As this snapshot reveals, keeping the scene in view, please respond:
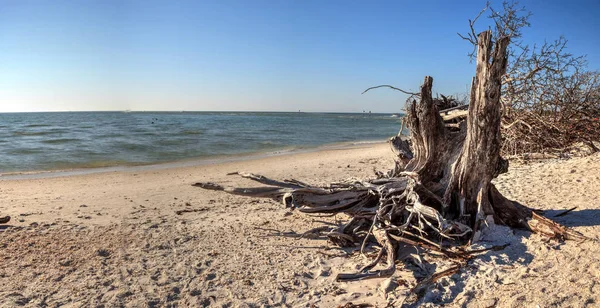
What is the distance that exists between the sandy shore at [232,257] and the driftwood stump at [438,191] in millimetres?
297

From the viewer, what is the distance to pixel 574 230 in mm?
4238

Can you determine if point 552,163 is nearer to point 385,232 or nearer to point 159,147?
point 385,232

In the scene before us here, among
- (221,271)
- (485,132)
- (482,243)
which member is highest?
(485,132)

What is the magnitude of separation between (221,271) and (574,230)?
4168mm

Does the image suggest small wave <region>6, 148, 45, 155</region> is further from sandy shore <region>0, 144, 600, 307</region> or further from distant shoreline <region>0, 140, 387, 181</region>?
sandy shore <region>0, 144, 600, 307</region>

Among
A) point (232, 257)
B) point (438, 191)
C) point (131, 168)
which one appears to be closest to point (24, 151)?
point (131, 168)

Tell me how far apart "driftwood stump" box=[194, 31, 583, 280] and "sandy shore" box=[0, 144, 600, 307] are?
297 millimetres

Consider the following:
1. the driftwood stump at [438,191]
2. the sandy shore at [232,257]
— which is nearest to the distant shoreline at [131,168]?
the sandy shore at [232,257]

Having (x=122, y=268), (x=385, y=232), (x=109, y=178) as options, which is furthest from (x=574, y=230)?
(x=109, y=178)

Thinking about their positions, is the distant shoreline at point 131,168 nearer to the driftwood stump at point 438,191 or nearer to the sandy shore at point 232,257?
the sandy shore at point 232,257

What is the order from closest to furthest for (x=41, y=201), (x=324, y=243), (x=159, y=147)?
(x=324, y=243) → (x=41, y=201) → (x=159, y=147)

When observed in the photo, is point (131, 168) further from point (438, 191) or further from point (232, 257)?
point (438, 191)

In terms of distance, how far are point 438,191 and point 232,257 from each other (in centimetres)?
288

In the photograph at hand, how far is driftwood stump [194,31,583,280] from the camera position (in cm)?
413
